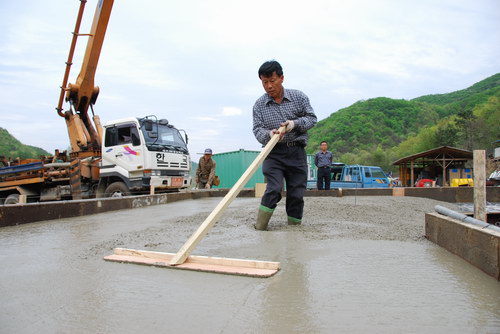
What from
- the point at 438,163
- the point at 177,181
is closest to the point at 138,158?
the point at 177,181

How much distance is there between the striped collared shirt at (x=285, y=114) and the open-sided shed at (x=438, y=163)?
23482mm

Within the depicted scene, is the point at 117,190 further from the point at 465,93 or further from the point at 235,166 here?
the point at 465,93

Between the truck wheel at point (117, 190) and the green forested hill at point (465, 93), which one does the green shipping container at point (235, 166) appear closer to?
the truck wheel at point (117, 190)

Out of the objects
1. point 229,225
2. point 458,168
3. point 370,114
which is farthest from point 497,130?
point 229,225

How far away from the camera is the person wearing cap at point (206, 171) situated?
35.4ft

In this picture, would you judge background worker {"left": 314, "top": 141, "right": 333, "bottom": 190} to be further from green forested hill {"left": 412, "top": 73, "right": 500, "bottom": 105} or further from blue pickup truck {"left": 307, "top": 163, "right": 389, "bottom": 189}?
green forested hill {"left": 412, "top": 73, "right": 500, "bottom": 105}

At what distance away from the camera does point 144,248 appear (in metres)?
2.71

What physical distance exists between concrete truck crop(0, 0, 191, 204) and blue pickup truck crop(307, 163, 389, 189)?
9.06 metres

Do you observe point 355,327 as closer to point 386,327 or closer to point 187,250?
point 386,327

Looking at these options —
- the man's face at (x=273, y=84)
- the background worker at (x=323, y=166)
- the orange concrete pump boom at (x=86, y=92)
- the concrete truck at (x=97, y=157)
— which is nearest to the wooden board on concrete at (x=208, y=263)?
the man's face at (x=273, y=84)

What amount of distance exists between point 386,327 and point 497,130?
4805 cm

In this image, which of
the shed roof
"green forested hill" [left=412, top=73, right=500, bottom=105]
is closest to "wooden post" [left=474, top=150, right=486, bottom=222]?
the shed roof

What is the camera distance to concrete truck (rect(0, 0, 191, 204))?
9.45 meters

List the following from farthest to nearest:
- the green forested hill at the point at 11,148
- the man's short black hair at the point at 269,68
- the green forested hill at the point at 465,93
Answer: the green forested hill at the point at 465,93 < the green forested hill at the point at 11,148 < the man's short black hair at the point at 269,68
